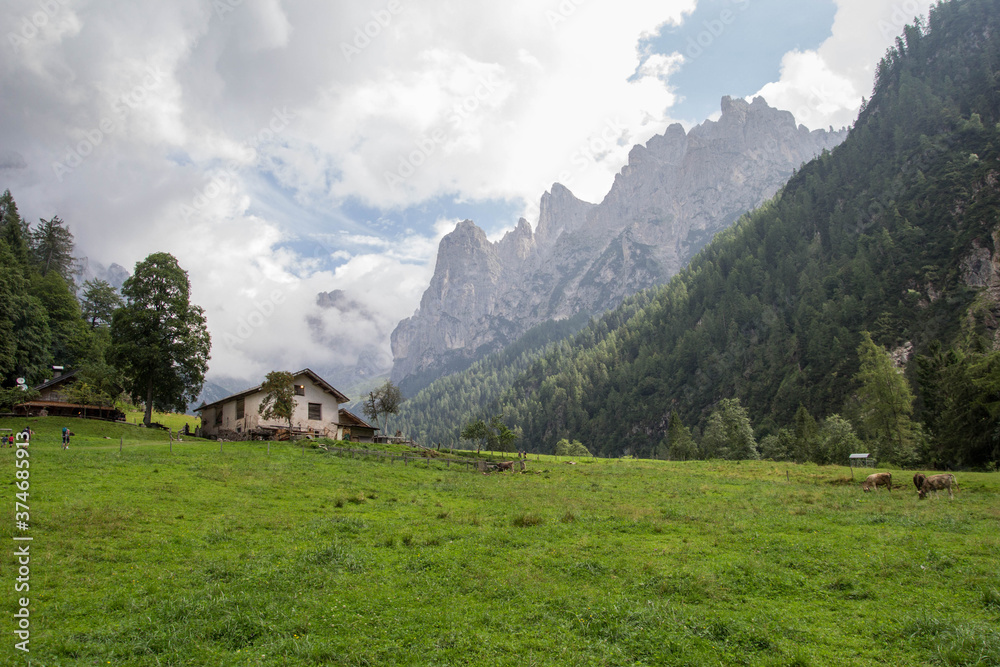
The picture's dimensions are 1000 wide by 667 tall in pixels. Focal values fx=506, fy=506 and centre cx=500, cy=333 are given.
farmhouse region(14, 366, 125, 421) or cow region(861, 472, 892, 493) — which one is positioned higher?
farmhouse region(14, 366, 125, 421)

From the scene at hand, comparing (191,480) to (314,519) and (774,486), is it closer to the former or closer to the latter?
(314,519)

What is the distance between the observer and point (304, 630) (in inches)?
464

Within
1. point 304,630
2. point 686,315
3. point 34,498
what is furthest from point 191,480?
point 686,315

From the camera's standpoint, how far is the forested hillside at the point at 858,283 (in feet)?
351

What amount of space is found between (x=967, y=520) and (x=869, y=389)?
54.0 metres

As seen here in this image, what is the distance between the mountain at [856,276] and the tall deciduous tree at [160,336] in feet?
281

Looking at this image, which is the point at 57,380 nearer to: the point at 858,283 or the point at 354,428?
the point at 354,428

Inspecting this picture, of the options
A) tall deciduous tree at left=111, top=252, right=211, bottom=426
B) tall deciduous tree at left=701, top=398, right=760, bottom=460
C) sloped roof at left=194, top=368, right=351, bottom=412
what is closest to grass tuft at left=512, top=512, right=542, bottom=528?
sloped roof at left=194, top=368, right=351, bottom=412

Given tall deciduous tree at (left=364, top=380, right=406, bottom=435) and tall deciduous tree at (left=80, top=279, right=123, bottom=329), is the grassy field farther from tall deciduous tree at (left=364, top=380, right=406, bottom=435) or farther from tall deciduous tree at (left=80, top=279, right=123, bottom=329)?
tall deciduous tree at (left=80, top=279, right=123, bottom=329)

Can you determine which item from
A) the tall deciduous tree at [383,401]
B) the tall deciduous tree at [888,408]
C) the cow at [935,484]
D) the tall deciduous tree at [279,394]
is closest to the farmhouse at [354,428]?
the tall deciduous tree at [279,394]

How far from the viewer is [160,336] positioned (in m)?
53.7

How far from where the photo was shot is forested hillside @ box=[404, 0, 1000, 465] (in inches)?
4208

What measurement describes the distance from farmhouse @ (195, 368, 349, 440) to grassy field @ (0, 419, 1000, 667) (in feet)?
94.8

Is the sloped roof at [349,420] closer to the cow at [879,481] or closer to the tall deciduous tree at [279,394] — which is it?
the tall deciduous tree at [279,394]
